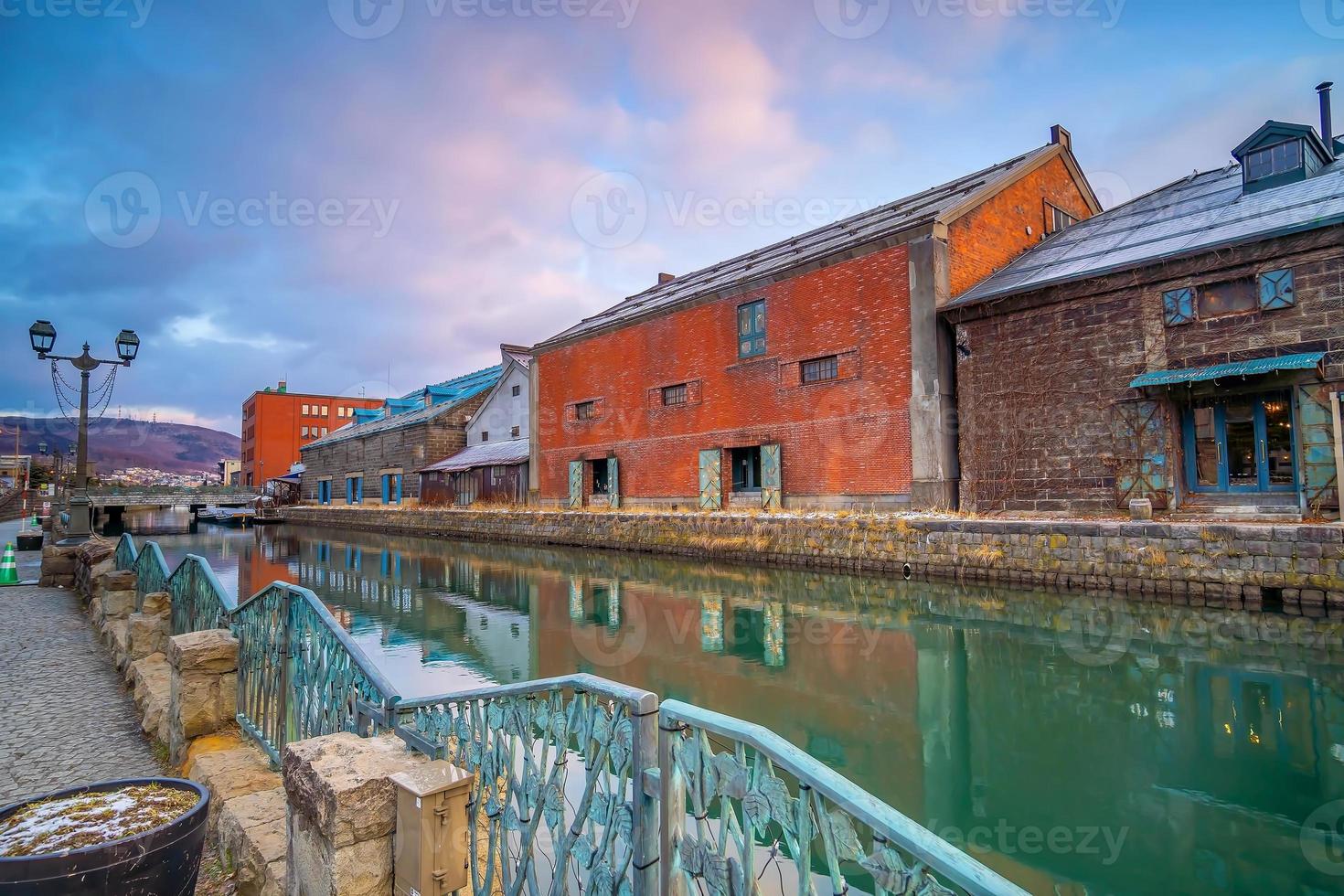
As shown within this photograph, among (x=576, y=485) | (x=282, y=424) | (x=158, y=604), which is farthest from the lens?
(x=282, y=424)

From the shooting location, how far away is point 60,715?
5363mm

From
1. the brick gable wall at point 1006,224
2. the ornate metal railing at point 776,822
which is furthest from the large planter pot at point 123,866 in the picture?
the brick gable wall at point 1006,224

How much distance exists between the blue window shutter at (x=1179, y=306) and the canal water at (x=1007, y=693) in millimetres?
6250

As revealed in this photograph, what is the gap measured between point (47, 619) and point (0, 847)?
902 centimetres

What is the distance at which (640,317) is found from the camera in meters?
24.3

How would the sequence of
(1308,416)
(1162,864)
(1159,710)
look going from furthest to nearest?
(1308,416) → (1159,710) → (1162,864)

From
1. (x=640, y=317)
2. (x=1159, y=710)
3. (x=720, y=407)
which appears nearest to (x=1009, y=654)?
(x=1159, y=710)

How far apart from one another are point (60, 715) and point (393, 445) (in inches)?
1404

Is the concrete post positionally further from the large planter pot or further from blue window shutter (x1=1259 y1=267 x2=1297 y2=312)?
blue window shutter (x1=1259 y1=267 x2=1297 y2=312)

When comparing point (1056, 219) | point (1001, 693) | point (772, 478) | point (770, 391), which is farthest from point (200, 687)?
point (1056, 219)

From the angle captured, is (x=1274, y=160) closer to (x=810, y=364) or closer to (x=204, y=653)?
(x=810, y=364)

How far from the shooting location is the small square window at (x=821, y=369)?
18.1 metres

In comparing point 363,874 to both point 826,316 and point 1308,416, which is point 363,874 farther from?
point 826,316

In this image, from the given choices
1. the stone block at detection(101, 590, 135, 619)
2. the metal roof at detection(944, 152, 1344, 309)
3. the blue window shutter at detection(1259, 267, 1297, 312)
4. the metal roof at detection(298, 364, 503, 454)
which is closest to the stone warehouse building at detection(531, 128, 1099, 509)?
the metal roof at detection(944, 152, 1344, 309)
